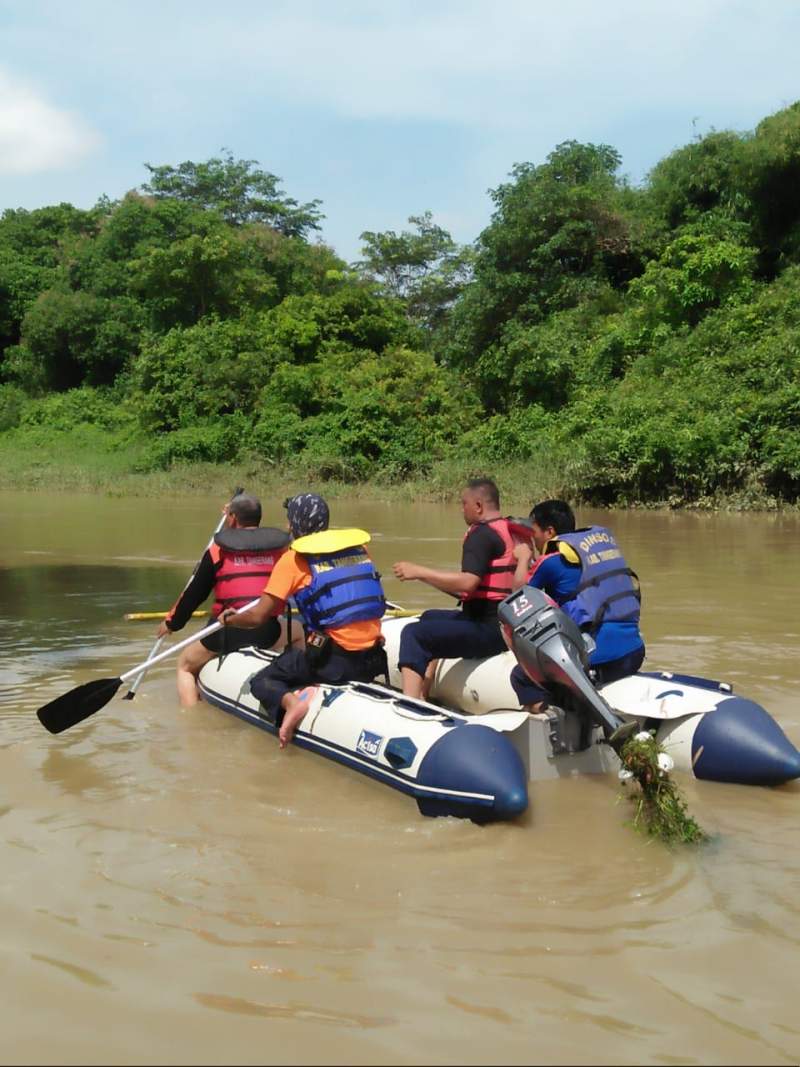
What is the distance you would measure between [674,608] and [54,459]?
994 inches

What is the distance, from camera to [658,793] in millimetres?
4031

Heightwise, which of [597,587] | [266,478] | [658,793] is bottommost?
[658,793]

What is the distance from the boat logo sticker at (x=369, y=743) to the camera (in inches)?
186

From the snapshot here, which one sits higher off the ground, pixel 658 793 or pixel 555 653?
pixel 555 653

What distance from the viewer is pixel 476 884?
377 cm

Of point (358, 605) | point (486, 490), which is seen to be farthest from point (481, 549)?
point (358, 605)

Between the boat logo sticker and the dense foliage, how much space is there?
43.6ft

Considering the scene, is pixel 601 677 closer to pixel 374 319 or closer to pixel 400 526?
pixel 400 526

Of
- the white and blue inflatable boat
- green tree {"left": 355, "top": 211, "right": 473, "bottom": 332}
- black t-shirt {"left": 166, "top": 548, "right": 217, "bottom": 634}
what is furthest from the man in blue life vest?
green tree {"left": 355, "top": 211, "right": 473, "bottom": 332}

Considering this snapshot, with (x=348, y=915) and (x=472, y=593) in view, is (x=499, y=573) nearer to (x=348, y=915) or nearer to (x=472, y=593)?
(x=472, y=593)

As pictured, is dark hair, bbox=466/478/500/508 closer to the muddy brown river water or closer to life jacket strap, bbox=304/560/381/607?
Answer: life jacket strap, bbox=304/560/381/607

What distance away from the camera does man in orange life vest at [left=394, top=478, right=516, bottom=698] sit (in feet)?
17.8

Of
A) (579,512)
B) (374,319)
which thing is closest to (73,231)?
(374,319)

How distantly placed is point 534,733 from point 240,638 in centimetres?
213
